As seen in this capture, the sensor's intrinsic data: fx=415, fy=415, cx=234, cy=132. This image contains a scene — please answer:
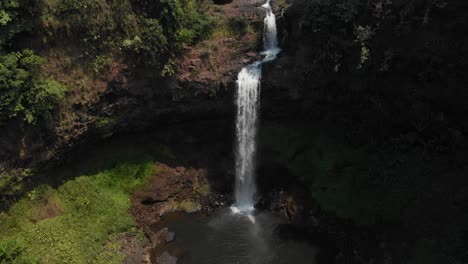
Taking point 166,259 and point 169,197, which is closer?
point 166,259

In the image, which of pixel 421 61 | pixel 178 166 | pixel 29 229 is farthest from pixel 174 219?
pixel 421 61

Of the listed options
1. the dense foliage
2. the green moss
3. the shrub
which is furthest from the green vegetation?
the green moss

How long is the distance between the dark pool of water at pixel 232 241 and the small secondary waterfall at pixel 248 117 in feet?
4.53

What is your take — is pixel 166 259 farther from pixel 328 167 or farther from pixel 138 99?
pixel 328 167

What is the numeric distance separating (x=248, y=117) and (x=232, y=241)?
22.3 ft

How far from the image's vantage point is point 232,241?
20.6m

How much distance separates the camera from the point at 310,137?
2328cm

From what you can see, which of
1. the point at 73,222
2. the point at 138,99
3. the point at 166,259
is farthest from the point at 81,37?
the point at 166,259

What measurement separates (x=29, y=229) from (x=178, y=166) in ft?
27.0

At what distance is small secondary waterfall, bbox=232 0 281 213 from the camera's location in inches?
882

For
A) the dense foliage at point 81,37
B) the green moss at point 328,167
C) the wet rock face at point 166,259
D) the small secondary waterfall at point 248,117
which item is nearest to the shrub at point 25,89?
the dense foliage at point 81,37

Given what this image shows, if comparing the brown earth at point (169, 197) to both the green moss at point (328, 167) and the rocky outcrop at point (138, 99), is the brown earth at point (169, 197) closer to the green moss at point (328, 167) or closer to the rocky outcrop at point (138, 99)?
the rocky outcrop at point (138, 99)

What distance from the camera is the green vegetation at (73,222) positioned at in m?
18.8

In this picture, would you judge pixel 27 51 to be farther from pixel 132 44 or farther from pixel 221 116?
pixel 221 116
